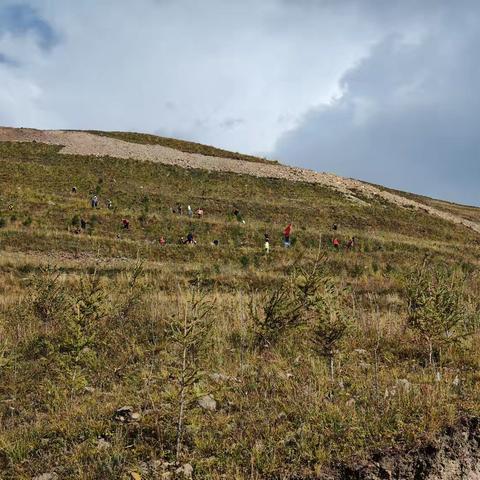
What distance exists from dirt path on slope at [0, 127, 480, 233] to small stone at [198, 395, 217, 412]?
172 ft

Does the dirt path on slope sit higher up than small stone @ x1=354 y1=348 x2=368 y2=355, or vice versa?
the dirt path on slope

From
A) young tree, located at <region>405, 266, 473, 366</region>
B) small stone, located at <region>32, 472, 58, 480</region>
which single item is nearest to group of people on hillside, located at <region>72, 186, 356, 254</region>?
young tree, located at <region>405, 266, 473, 366</region>

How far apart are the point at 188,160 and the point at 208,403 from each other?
190 feet

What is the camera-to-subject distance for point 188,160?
2438 inches

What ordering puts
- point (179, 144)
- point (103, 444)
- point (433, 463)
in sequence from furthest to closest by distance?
point (179, 144) → point (103, 444) → point (433, 463)

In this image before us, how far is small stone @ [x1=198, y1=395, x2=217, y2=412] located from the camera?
5.66 meters

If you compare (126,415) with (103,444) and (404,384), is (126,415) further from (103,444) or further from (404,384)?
(404,384)

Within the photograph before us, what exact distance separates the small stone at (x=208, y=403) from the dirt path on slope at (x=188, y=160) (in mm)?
52477

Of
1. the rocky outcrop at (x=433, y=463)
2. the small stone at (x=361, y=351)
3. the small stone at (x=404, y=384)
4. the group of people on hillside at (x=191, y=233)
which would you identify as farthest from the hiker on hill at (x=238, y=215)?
the rocky outcrop at (x=433, y=463)

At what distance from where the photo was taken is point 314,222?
45562mm

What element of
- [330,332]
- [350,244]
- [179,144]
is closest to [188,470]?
[330,332]

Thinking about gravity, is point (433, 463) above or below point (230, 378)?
above

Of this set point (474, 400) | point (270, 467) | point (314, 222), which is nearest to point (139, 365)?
point (270, 467)

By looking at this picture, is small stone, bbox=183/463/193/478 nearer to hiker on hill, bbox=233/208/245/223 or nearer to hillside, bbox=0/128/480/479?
hillside, bbox=0/128/480/479
